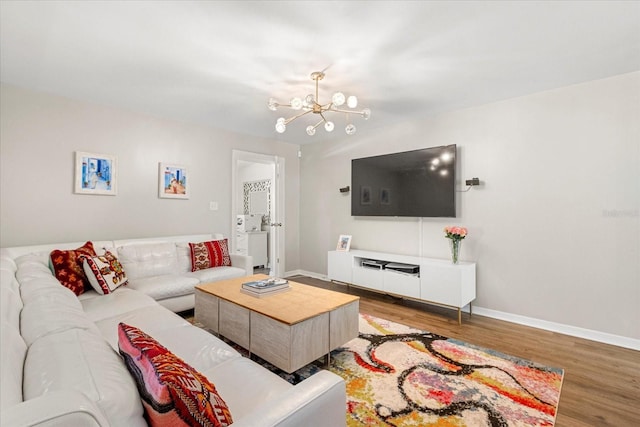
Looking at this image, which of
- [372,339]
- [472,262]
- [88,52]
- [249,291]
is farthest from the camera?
[472,262]

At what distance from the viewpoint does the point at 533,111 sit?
3.04 m

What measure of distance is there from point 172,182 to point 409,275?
3.22m

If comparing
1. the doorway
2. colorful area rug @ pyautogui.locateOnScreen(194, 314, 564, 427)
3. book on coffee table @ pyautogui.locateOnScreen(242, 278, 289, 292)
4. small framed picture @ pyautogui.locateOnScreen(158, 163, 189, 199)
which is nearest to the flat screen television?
the doorway

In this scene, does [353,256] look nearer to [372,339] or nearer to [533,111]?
[372,339]

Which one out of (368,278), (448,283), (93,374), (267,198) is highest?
(267,198)

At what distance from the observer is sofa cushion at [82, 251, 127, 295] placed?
2596 mm

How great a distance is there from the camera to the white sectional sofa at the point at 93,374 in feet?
1.86

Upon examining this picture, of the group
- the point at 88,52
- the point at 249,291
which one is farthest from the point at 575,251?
the point at 88,52

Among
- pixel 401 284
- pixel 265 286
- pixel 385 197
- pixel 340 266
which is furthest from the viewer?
pixel 340 266

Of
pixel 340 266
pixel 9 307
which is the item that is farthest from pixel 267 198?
pixel 9 307

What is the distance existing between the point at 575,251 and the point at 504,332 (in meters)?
1.01

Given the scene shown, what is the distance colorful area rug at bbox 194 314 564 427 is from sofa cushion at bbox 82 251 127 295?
1630mm

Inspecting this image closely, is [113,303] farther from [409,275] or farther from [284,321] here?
[409,275]

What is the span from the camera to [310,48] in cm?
223
